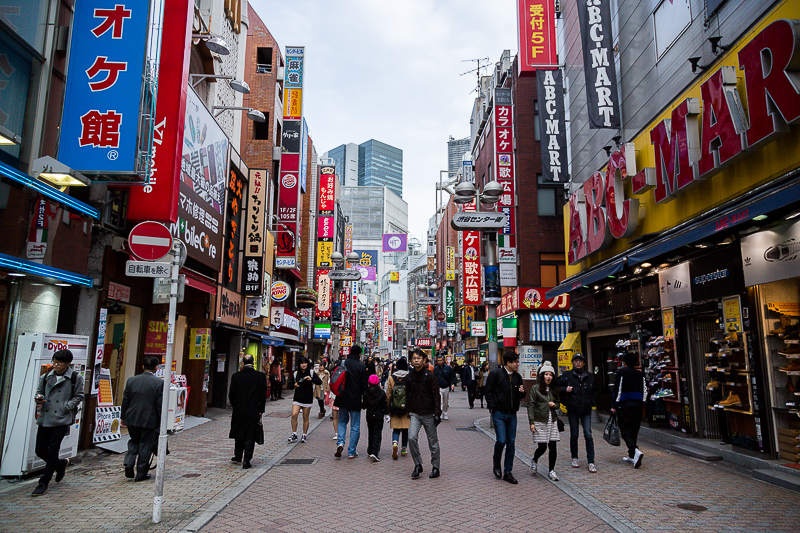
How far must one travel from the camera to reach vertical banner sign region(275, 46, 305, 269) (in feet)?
92.6

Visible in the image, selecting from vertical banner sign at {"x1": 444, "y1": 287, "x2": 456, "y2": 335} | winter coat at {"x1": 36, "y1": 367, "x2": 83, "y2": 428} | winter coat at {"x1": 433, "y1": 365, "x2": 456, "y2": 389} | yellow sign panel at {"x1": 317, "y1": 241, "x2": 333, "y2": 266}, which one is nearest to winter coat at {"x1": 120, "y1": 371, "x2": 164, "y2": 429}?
winter coat at {"x1": 36, "y1": 367, "x2": 83, "y2": 428}

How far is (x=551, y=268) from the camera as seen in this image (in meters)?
26.2

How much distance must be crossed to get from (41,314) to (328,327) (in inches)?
1368

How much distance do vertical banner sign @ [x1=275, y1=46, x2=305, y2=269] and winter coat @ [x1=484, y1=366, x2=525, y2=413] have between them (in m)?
20.2

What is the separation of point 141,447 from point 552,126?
55.6 feet

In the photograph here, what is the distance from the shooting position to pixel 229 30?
18.4m

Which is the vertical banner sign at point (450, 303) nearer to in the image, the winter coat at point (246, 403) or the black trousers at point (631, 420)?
the black trousers at point (631, 420)

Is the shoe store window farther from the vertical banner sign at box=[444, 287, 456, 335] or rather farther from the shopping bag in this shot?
the vertical banner sign at box=[444, 287, 456, 335]

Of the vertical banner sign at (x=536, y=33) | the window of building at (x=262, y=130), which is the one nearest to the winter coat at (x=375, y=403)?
the vertical banner sign at (x=536, y=33)

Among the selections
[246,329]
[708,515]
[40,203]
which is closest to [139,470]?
[40,203]

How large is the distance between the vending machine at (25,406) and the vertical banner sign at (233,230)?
31.0 feet

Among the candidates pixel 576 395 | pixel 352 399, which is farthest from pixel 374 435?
pixel 576 395

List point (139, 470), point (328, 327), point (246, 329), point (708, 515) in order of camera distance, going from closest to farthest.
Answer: point (708, 515) → point (139, 470) → point (246, 329) → point (328, 327)

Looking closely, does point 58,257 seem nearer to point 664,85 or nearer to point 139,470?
point 139,470
